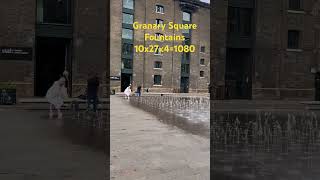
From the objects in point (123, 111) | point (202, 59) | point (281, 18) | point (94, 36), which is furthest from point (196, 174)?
point (123, 111)

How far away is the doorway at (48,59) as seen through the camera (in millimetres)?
6000

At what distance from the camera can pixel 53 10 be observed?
5754 mm

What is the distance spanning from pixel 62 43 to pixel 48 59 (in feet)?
1.12

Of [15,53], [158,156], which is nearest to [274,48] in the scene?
[158,156]

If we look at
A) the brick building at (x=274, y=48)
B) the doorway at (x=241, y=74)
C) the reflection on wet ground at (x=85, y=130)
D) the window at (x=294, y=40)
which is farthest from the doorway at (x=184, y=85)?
the window at (x=294, y=40)

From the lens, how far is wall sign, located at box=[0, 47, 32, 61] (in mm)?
6309

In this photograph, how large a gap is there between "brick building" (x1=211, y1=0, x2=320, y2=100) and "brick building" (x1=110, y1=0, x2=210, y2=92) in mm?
2424

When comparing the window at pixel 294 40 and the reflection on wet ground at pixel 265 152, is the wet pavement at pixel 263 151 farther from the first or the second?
the window at pixel 294 40

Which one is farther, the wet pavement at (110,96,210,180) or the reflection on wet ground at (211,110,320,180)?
the reflection on wet ground at (211,110,320,180)

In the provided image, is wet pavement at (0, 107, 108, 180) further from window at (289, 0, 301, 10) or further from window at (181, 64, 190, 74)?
window at (289, 0, 301, 10)

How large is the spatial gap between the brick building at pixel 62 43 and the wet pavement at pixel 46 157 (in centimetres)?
120

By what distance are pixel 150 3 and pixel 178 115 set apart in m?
9.99

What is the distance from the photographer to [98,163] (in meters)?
7.31

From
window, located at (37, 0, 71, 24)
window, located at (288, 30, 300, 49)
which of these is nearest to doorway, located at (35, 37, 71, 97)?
window, located at (37, 0, 71, 24)
